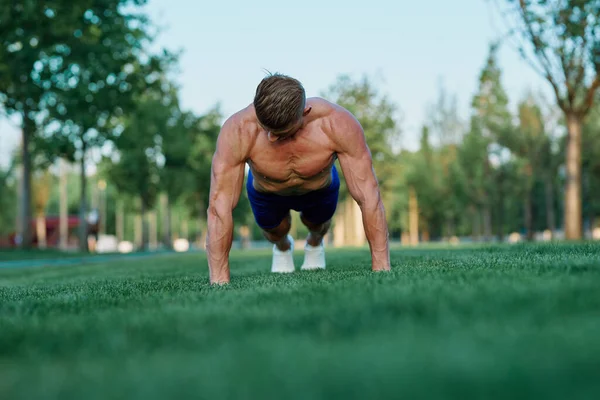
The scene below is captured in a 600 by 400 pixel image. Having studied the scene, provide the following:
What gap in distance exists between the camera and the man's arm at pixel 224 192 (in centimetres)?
452

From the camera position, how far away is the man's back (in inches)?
182

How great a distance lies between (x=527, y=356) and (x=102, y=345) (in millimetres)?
1250

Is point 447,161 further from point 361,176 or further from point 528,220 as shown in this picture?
point 361,176

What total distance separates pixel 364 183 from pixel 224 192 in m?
1.02

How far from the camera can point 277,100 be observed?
4199 mm

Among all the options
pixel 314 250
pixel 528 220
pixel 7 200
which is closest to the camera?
pixel 314 250

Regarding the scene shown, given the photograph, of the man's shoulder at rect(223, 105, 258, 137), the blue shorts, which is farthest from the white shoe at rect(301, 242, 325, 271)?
the man's shoulder at rect(223, 105, 258, 137)

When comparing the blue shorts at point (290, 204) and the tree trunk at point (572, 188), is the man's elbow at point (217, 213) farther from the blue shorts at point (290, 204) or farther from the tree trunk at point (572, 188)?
the tree trunk at point (572, 188)

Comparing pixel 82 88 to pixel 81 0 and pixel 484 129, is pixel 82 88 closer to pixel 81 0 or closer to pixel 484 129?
pixel 81 0

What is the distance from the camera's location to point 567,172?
61.3 feet

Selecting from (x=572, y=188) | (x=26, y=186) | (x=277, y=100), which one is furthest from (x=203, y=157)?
(x=277, y=100)

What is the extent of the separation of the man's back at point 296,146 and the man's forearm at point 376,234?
54cm

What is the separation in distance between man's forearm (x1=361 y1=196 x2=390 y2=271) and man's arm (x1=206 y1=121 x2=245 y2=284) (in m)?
0.97

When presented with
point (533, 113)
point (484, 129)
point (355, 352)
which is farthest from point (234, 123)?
point (484, 129)
